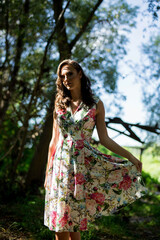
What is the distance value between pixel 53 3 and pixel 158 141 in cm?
498

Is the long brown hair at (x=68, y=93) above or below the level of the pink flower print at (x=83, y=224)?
above

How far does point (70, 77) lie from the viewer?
2.72 m

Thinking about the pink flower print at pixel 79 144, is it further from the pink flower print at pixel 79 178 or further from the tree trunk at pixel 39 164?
the tree trunk at pixel 39 164

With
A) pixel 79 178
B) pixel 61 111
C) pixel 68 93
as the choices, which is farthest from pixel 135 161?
pixel 68 93

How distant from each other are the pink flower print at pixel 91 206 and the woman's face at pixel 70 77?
1.08m

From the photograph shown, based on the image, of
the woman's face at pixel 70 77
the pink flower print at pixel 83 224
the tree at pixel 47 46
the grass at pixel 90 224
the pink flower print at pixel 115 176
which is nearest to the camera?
the pink flower print at pixel 83 224

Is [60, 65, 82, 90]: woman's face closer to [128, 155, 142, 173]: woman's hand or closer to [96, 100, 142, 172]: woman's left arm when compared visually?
[96, 100, 142, 172]: woman's left arm

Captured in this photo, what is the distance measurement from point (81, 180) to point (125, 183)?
0.46m

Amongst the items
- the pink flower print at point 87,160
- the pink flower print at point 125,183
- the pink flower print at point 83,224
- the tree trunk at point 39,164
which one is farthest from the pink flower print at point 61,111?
the tree trunk at point 39,164

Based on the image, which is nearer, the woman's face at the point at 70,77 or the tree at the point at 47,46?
the woman's face at the point at 70,77

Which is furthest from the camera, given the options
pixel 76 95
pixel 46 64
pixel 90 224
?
pixel 46 64

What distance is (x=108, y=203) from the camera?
2.56m

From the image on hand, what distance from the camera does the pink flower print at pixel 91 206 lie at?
2.50 m

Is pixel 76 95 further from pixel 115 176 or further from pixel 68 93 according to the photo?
pixel 115 176
